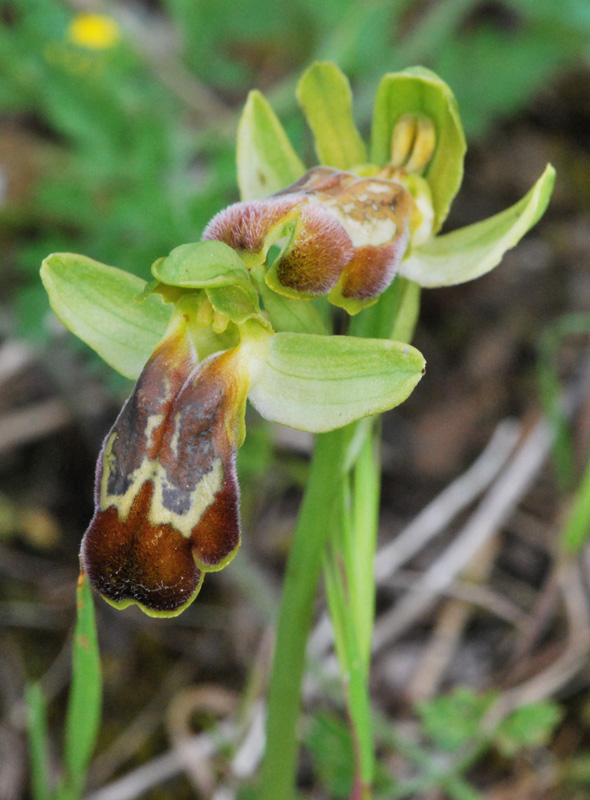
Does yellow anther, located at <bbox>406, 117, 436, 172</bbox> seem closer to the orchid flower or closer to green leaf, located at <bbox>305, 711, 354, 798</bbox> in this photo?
the orchid flower

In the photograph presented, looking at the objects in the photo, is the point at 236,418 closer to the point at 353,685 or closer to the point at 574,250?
the point at 353,685

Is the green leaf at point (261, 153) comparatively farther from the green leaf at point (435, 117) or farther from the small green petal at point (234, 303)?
the small green petal at point (234, 303)

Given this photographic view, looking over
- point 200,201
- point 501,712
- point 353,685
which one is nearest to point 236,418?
point 353,685

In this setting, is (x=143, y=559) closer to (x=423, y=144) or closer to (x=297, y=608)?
(x=297, y=608)

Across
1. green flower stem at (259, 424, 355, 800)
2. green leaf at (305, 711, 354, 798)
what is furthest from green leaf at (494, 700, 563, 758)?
green flower stem at (259, 424, 355, 800)

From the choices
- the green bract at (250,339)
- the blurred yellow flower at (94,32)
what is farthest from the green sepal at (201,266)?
the blurred yellow flower at (94,32)

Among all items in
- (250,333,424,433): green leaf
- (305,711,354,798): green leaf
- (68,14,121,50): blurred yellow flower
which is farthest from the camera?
(68,14,121,50): blurred yellow flower
